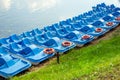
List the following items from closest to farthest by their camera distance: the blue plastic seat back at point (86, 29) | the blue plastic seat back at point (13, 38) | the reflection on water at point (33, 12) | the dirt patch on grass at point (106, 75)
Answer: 1. the dirt patch on grass at point (106, 75)
2. the blue plastic seat back at point (13, 38)
3. the blue plastic seat back at point (86, 29)
4. the reflection on water at point (33, 12)

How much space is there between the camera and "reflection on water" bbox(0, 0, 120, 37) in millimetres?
35347

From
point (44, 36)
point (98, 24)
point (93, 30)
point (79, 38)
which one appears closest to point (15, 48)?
point (44, 36)

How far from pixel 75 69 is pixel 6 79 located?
14.8ft

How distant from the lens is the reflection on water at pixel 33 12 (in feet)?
116

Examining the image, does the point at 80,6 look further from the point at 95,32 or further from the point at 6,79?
the point at 6,79

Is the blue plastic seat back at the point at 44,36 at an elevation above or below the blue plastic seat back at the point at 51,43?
above

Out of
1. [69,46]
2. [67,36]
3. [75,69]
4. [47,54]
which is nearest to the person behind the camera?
[75,69]

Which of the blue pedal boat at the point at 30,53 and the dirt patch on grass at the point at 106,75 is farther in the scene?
the blue pedal boat at the point at 30,53

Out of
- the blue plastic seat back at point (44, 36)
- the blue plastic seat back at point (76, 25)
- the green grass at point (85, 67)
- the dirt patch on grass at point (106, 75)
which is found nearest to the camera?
the dirt patch on grass at point (106, 75)

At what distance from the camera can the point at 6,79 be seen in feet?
50.9

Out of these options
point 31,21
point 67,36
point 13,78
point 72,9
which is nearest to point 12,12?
point 31,21

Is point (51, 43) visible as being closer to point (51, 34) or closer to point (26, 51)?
point (26, 51)

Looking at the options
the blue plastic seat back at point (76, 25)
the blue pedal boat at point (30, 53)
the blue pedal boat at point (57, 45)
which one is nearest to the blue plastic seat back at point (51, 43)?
the blue pedal boat at point (57, 45)

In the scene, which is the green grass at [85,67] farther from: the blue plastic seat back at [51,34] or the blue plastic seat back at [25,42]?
the blue plastic seat back at [51,34]
